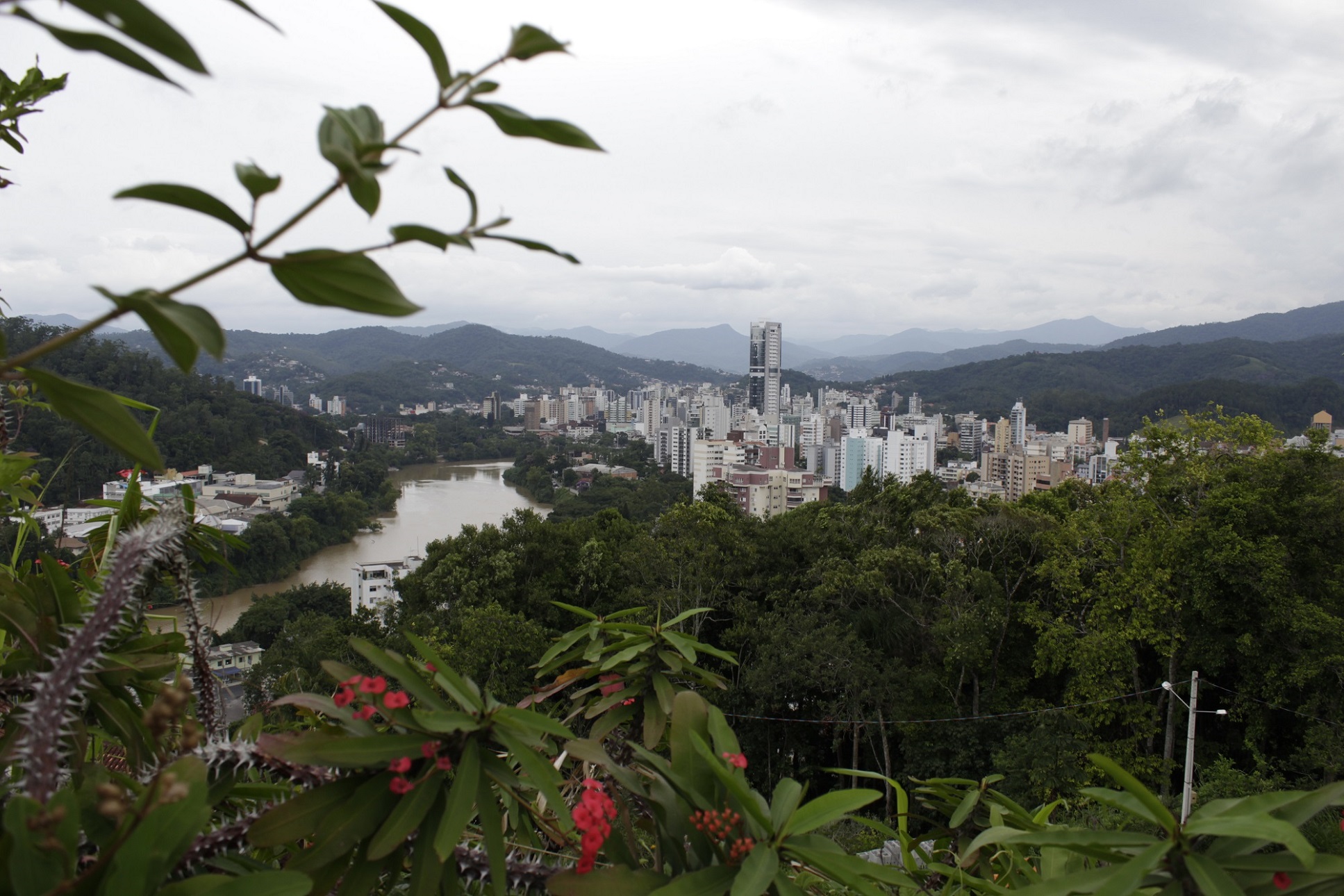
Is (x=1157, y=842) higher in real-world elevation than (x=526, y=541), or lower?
higher

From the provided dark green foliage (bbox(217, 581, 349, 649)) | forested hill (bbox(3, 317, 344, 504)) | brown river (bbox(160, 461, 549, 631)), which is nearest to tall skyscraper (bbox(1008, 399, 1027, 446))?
brown river (bbox(160, 461, 549, 631))

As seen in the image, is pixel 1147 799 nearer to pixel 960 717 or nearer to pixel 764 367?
pixel 960 717

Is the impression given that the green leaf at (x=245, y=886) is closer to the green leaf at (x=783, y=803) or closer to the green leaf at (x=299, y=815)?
the green leaf at (x=299, y=815)

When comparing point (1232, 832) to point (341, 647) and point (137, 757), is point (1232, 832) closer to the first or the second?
point (137, 757)

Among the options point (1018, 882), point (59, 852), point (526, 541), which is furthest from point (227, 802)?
point (526, 541)

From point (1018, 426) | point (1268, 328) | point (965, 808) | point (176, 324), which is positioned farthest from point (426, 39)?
point (1268, 328)

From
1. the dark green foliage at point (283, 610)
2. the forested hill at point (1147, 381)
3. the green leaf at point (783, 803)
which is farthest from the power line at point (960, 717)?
the forested hill at point (1147, 381)
